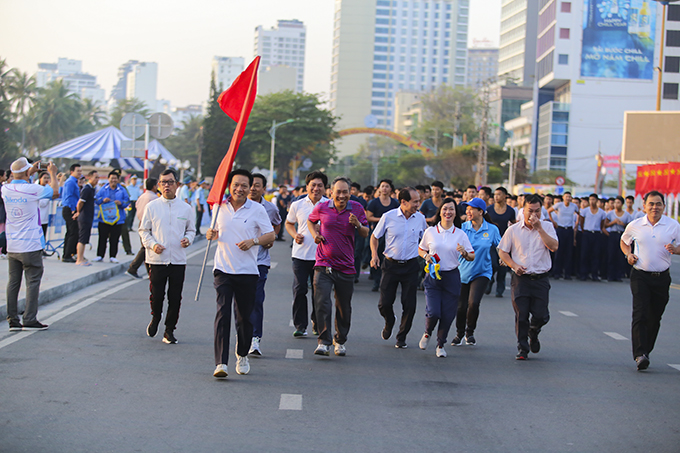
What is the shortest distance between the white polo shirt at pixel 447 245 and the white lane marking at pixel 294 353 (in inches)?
71.4

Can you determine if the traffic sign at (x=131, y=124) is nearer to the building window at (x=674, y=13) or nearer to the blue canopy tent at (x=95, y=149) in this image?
the blue canopy tent at (x=95, y=149)

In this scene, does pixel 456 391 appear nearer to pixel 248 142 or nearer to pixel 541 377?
pixel 541 377

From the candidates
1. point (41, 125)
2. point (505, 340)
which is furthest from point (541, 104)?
point (505, 340)

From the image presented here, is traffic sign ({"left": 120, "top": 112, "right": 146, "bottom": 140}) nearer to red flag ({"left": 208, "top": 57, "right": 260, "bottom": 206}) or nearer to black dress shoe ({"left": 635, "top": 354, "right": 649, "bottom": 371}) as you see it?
red flag ({"left": 208, "top": 57, "right": 260, "bottom": 206})

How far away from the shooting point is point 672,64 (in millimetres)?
82562

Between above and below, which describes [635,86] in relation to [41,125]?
above

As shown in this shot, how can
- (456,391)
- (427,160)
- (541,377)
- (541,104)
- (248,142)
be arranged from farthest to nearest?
(541,104) < (427,160) < (248,142) < (541,377) < (456,391)

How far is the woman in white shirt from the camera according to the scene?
8.41 metres

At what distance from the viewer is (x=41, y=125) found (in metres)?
84.8

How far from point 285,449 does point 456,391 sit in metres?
2.30

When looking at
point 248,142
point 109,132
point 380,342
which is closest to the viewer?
point 380,342

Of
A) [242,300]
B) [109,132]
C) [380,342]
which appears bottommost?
[380,342]

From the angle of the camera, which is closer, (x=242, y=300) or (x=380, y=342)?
(x=242, y=300)

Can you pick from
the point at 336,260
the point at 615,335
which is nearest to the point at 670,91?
the point at 615,335
